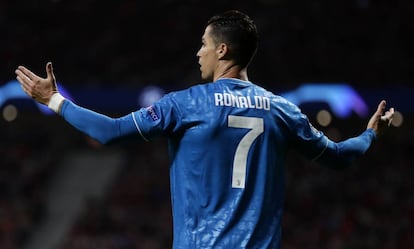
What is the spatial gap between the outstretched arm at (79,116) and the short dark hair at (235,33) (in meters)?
0.51

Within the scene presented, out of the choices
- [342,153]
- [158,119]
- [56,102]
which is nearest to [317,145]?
[342,153]

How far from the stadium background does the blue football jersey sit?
36.8 ft

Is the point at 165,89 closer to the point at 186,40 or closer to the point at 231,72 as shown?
the point at 186,40

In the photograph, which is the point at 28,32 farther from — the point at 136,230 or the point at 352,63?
the point at 352,63

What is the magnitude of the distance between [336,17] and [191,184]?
46.1 feet

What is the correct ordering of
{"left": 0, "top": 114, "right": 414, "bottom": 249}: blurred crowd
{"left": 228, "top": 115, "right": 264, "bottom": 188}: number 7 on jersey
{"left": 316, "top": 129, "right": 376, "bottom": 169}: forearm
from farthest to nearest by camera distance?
{"left": 0, "top": 114, "right": 414, "bottom": 249}: blurred crowd
{"left": 316, "top": 129, "right": 376, "bottom": 169}: forearm
{"left": 228, "top": 115, "right": 264, "bottom": 188}: number 7 on jersey

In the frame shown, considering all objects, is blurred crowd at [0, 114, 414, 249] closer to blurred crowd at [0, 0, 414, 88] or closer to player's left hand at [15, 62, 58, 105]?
blurred crowd at [0, 0, 414, 88]

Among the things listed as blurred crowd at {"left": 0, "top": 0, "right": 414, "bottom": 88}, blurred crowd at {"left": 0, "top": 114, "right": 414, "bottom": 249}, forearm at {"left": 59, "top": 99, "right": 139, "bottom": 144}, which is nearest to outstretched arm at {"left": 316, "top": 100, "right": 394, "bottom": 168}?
forearm at {"left": 59, "top": 99, "right": 139, "bottom": 144}

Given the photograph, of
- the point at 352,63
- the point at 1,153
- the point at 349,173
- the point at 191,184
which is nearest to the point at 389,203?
the point at 349,173

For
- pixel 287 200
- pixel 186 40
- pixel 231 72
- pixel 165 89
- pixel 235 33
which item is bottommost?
pixel 231 72

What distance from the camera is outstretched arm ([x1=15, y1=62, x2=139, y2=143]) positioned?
129 inches

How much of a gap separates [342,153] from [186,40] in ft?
48.2

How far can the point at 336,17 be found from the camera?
17.0m

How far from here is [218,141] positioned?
3.36 m
